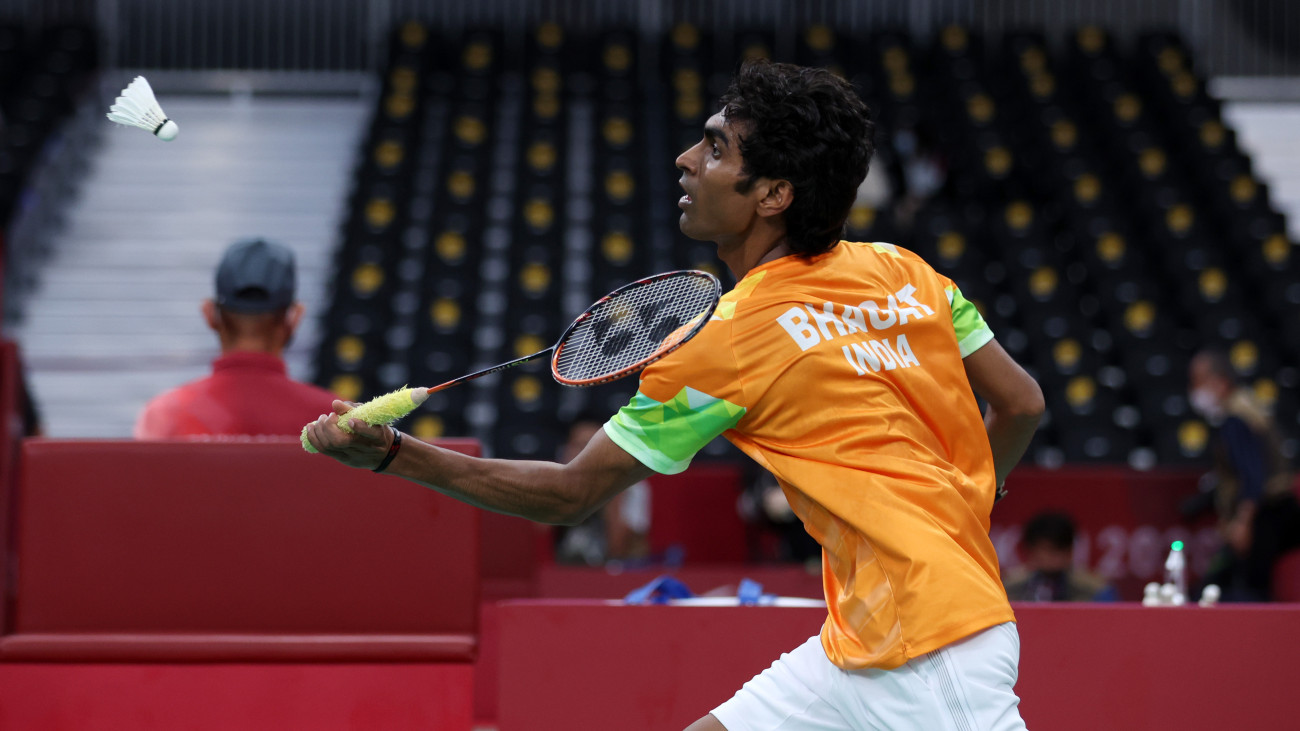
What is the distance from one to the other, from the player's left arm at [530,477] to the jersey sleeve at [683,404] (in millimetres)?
29

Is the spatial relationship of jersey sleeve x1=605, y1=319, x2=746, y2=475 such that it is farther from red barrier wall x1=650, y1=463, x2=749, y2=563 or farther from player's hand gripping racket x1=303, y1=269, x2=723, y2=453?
red barrier wall x1=650, y1=463, x2=749, y2=563

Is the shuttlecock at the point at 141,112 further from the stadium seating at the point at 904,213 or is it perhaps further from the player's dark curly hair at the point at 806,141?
the stadium seating at the point at 904,213

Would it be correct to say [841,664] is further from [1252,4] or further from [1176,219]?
[1252,4]

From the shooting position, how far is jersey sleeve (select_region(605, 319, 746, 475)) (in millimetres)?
1854

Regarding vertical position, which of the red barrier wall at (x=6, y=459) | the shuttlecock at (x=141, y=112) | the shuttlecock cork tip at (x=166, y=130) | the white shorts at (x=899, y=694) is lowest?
the white shorts at (x=899, y=694)

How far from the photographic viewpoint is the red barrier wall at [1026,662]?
9.14ft

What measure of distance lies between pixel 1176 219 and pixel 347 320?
19.6 ft

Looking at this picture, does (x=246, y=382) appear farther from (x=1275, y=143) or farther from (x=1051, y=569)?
(x=1275, y=143)

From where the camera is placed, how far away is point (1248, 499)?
573 cm

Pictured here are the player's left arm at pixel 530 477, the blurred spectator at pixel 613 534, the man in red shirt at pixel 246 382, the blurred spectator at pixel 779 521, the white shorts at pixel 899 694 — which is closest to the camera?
the white shorts at pixel 899 694

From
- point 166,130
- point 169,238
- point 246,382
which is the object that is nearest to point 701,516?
point 246,382

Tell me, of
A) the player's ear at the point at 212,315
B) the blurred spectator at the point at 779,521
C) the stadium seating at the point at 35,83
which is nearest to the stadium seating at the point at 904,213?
the blurred spectator at the point at 779,521

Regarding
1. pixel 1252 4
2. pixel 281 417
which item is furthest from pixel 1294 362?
pixel 281 417

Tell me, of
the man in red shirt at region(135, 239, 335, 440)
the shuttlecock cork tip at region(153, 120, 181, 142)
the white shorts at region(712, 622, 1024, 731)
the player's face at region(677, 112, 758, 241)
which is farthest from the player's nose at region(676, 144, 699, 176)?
the man in red shirt at region(135, 239, 335, 440)
